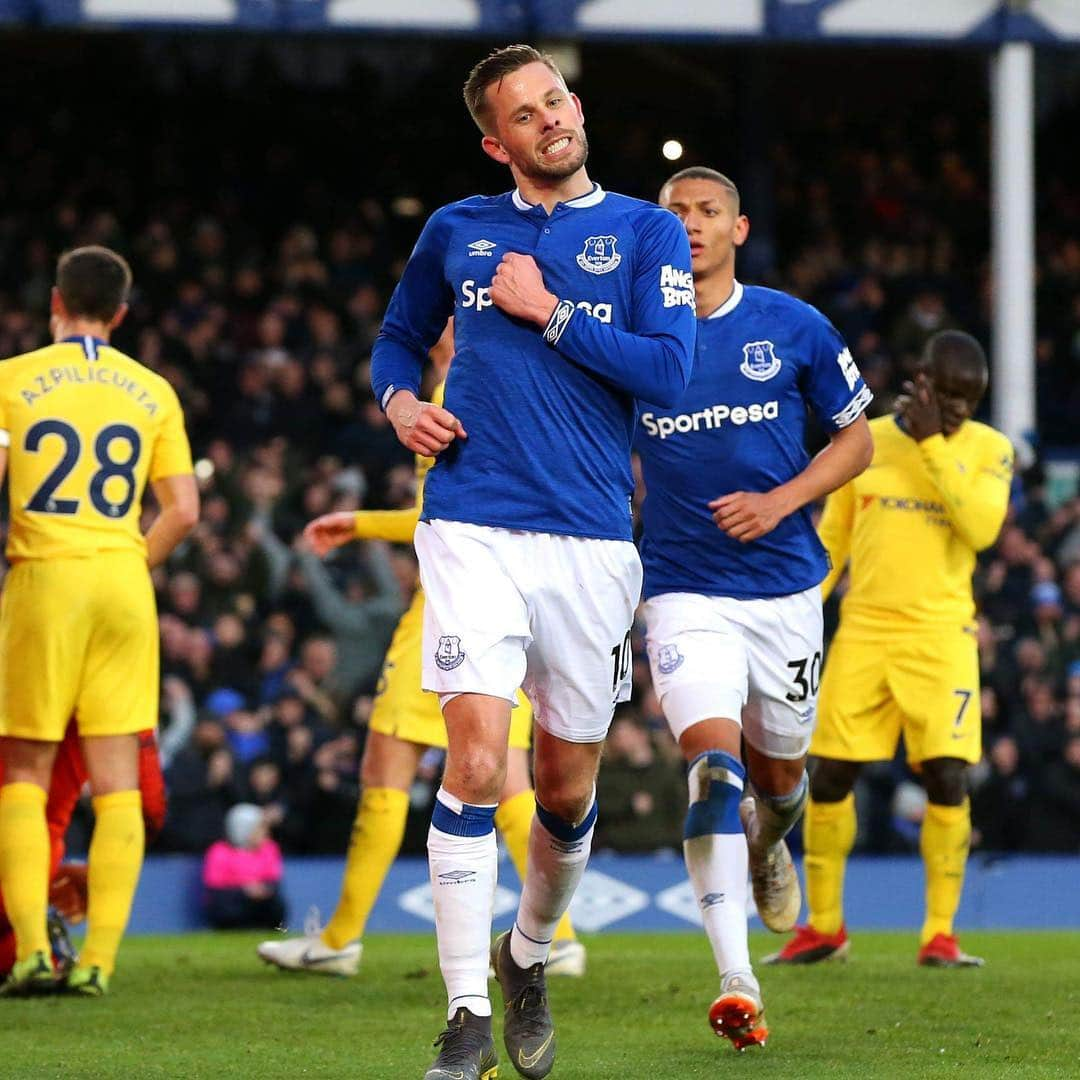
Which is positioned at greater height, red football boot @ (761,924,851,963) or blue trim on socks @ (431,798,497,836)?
blue trim on socks @ (431,798,497,836)

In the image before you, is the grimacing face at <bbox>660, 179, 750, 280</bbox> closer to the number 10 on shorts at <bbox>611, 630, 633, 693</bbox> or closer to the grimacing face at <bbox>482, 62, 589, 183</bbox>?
the grimacing face at <bbox>482, 62, 589, 183</bbox>

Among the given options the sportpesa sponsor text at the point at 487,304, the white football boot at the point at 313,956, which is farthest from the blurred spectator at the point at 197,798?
the sportpesa sponsor text at the point at 487,304

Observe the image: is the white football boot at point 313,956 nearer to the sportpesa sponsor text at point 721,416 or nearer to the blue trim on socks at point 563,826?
the sportpesa sponsor text at point 721,416

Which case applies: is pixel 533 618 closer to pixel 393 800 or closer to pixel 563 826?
pixel 563 826

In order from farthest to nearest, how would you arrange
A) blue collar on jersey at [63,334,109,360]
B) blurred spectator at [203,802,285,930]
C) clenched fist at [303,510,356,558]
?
blurred spectator at [203,802,285,930] → clenched fist at [303,510,356,558] → blue collar on jersey at [63,334,109,360]

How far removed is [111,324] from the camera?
7.94 m

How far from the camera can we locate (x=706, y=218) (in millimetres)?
7051

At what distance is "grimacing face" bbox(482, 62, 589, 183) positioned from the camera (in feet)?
18.1

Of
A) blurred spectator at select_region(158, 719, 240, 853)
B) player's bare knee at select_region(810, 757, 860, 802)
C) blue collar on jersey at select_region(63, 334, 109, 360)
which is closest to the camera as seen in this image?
blue collar on jersey at select_region(63, 334, 109, 360)

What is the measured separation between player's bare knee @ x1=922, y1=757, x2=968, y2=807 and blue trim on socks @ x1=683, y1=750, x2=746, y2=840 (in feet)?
9.06

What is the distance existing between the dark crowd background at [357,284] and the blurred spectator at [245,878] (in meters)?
1.12

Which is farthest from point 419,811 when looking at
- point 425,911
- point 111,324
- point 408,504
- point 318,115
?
point 318,115

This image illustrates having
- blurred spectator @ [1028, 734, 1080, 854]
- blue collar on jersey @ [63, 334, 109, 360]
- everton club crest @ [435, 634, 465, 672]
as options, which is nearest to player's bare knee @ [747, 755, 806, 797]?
everton club crest @ [435, 634, 465, 672]

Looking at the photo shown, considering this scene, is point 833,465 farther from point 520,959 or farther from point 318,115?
point 318,115
